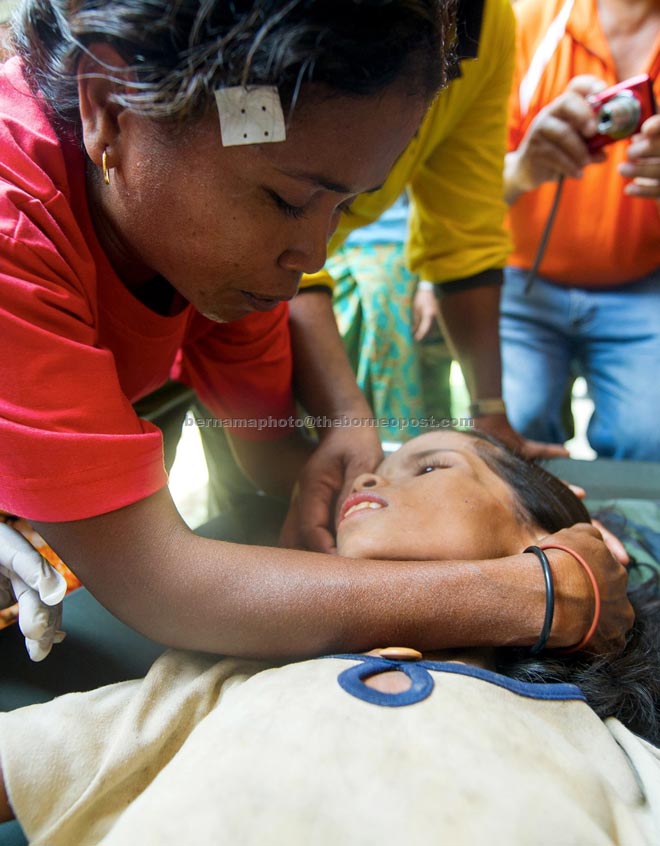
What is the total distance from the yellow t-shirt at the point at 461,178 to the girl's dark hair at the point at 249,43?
676mm

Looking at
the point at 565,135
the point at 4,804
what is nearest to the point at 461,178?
the point at 565,135

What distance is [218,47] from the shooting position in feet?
1.91

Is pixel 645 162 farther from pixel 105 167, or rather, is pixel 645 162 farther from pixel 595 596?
pixel 105 167

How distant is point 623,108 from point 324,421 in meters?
0.94

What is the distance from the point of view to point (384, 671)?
26.5 inches

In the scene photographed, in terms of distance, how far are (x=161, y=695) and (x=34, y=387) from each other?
363 millimetres

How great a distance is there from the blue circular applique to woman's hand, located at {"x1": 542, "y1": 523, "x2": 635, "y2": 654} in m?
0.18

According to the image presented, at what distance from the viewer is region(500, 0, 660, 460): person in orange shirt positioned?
1.62 m

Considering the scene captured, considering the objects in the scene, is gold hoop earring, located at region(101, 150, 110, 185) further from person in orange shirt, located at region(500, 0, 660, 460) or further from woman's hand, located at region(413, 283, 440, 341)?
woman's hand, located at region(413, 283, 440, 341)

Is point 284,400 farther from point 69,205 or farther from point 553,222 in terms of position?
point 553,222

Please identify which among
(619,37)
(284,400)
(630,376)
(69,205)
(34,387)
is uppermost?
(619,37)

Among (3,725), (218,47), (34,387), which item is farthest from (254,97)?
(3,725)

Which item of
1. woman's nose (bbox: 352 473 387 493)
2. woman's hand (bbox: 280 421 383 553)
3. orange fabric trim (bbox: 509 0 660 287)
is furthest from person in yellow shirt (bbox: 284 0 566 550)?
orange fabric trim (bbox: 509 0 660 287)

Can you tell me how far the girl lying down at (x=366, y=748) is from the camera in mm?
517
